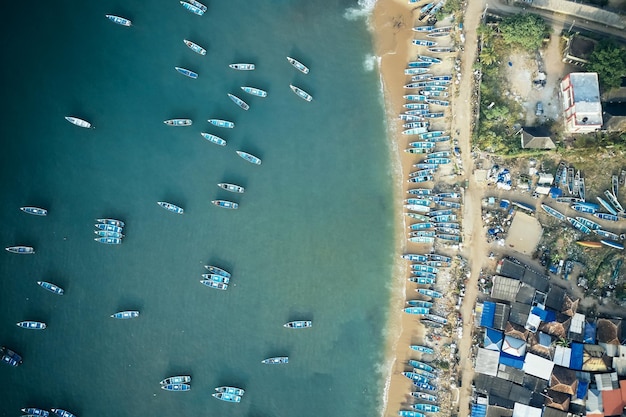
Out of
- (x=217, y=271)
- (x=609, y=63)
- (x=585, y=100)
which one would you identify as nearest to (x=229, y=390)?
(x=217, y=271)

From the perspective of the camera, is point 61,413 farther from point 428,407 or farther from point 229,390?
point 428,407

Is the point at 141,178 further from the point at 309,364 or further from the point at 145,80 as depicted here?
the point at 309,364

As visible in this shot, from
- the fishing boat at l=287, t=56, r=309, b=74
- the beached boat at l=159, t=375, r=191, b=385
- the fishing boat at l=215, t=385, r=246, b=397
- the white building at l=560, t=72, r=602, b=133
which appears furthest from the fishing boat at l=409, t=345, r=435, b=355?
the fishing boat at l=287, t=56, r=309, b=74

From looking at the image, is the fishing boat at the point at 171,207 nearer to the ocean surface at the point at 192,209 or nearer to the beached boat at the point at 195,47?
the ocean surface at the point at 192,209

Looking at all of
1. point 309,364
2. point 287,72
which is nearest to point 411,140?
point 287,72

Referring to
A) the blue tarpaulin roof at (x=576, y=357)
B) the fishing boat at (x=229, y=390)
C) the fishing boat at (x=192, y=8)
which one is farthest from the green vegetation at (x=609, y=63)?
the fishing boat at (x=229, y=390)

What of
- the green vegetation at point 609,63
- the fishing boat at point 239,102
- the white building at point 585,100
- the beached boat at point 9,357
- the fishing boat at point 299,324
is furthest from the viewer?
the fishing boat at point 239,102
